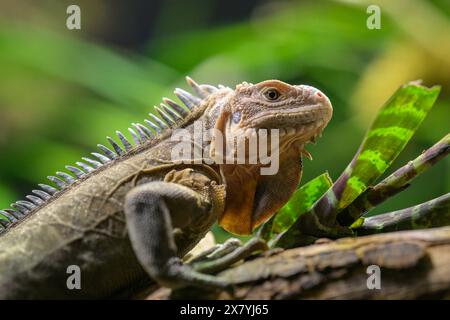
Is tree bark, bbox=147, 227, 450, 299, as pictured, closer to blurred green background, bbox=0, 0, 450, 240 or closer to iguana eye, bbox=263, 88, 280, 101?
iguana eye, bbox=263, 88, 280, 101

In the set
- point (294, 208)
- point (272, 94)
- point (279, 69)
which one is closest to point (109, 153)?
point (272, 94)

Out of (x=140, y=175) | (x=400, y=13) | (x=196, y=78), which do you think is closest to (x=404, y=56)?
(x=400, y=13)

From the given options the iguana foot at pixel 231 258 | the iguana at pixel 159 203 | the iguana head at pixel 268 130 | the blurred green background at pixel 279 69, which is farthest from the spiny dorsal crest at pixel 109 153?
the blurred green background at pixel 279 69

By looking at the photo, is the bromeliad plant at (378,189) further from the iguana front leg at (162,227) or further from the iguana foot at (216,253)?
the iguana front leg at (162,227)

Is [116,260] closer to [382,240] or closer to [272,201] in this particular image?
[272,201]

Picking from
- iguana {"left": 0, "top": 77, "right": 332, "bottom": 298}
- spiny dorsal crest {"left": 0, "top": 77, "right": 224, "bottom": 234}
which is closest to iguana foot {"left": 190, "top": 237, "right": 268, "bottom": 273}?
iguana {"left": 0, "top": 77, "right": 332, "bottom": 298}

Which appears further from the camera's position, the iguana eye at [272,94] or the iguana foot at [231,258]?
the iguana eye at [272,94]
